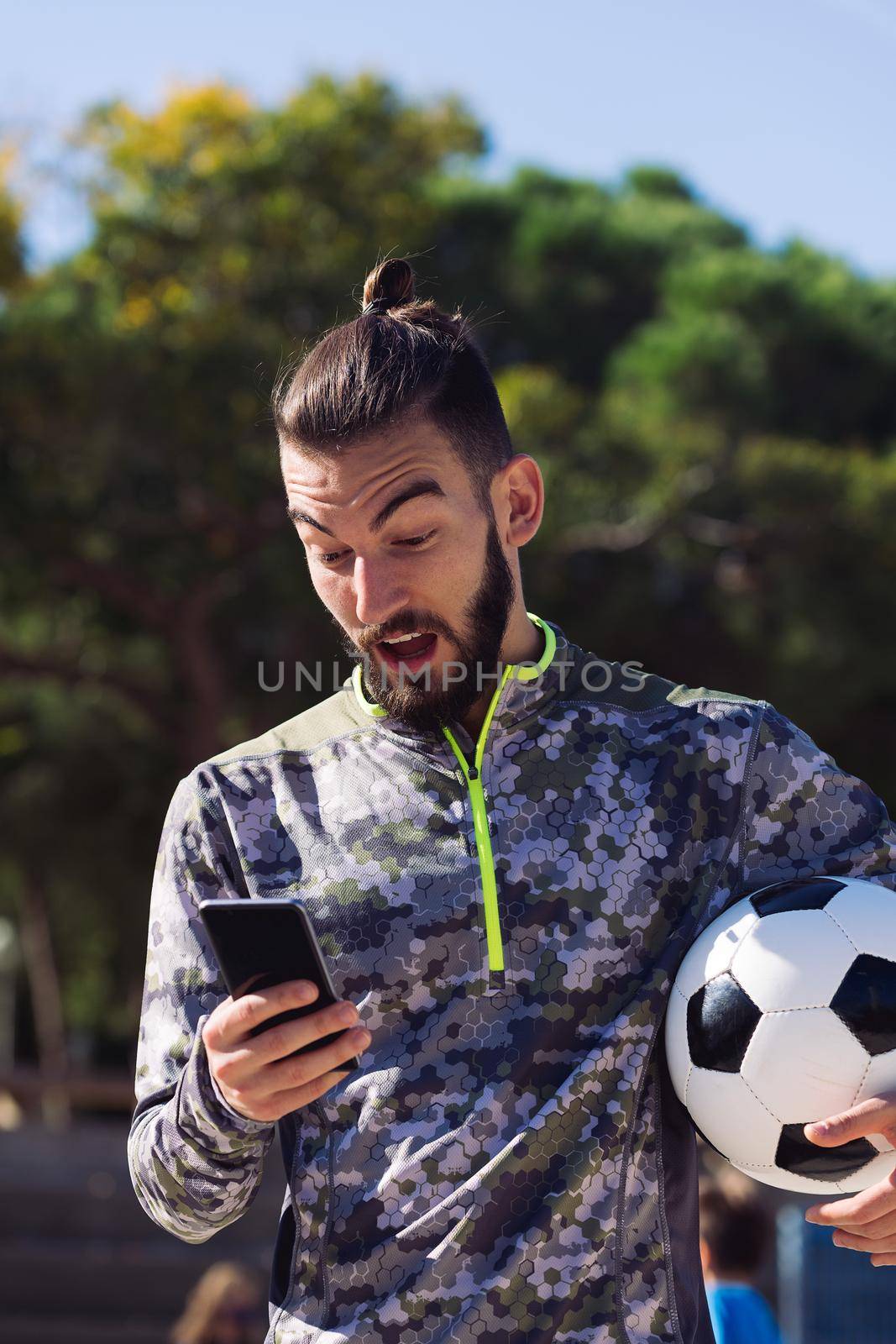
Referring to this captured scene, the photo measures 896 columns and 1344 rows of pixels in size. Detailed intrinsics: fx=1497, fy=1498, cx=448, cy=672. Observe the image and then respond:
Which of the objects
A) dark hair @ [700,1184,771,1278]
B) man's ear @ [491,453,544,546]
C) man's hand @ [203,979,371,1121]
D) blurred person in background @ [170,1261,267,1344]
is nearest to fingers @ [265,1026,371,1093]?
man's hand @ [203,979,371,1121]

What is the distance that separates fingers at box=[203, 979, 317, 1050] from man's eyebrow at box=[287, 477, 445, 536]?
0.69m

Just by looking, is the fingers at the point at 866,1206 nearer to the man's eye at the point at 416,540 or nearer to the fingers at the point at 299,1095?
the fingers at the point at 299,1095

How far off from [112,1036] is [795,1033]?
2103cm

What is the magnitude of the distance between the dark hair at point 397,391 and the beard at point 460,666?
0.43 ft

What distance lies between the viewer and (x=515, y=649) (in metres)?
2.30

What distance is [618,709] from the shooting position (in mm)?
2250

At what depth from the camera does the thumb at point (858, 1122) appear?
190 cm

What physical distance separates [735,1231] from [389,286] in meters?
2.97

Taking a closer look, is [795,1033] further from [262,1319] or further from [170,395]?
[170,395]

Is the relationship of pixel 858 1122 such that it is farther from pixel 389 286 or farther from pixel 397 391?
pixel 389 286

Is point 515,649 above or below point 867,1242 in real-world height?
above

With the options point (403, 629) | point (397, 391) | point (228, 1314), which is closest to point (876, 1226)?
point (403, 629)

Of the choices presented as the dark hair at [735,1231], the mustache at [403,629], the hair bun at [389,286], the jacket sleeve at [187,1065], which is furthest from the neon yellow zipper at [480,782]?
the dark hair at [735,1231]

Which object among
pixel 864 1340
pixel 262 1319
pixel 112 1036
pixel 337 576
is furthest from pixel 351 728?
pixel 112 1036
